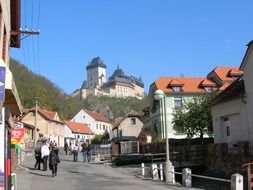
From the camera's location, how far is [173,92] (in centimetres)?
7312

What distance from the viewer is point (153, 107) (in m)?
76.6

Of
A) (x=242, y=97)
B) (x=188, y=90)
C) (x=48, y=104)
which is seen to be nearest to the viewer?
(x=242, y=97)

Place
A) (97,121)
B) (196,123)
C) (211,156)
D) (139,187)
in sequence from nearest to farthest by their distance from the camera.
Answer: (139,187)
(211,156)
(196,123)
(97,121)

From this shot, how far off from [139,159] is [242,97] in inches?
543

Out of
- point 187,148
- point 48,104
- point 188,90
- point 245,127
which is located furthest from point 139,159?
point 48,104

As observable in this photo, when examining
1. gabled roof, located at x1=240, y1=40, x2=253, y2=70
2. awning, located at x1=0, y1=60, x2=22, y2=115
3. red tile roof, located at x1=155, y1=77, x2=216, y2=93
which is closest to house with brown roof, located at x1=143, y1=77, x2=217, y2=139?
red tile roof, located at x1=155, y1=77, x2=216, y2=93

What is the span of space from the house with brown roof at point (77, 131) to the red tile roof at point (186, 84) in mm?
54704

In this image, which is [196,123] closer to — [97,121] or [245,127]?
[245,127]

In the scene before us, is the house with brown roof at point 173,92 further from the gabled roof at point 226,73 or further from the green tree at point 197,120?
the green tree at point 197,120

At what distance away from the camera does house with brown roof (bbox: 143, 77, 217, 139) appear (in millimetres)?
72000

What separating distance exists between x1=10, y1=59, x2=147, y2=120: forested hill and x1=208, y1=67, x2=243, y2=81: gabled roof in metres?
28.4

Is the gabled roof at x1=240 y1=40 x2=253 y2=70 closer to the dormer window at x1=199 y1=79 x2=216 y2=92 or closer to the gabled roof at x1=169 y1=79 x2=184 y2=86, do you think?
the gabled roof at x1=169 y1=79 x2=184 y2=86

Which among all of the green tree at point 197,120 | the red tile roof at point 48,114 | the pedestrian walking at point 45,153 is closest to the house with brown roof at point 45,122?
the red tile roof at point 48,114

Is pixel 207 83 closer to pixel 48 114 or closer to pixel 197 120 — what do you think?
pixel 197 120
